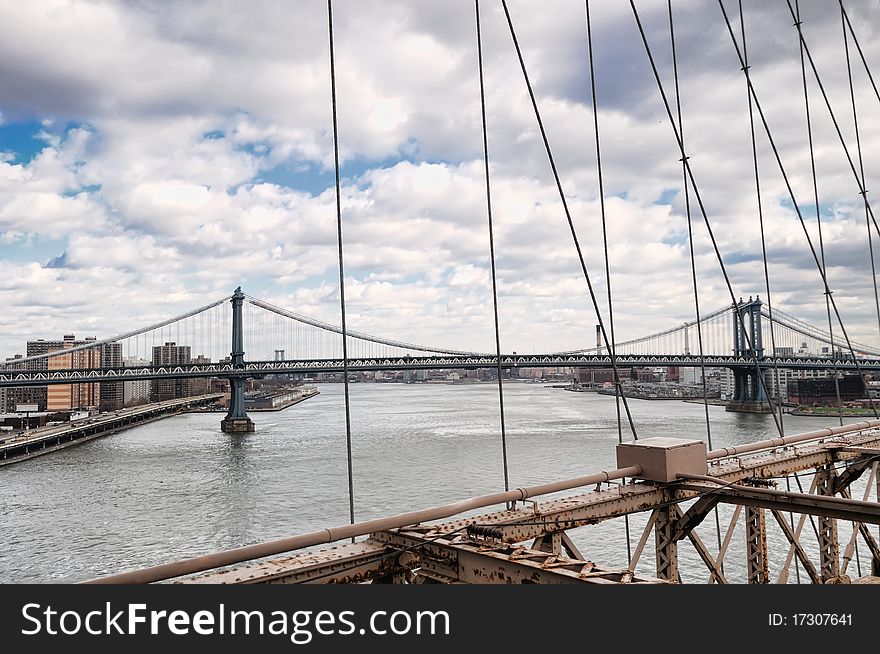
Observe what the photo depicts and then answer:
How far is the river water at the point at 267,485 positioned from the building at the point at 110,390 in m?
38.2

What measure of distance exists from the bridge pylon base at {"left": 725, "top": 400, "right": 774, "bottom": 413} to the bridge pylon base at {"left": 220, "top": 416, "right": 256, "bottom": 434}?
39.4 m

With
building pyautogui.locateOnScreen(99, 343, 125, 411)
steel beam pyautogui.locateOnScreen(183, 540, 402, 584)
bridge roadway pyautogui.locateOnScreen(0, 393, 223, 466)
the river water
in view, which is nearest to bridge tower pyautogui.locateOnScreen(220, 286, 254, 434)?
the river water

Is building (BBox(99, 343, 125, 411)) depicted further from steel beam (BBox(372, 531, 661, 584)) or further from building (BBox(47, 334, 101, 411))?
steel beam (BBox(372, 531, 661, 584))

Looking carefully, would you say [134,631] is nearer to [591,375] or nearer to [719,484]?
[719,484]

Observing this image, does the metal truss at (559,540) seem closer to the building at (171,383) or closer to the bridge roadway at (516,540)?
the bridge roadway at (516,540)

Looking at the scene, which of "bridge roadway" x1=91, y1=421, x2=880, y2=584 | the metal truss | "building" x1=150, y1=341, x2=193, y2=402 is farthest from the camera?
"building" x1=150, y1=341, x2=193, y2=402

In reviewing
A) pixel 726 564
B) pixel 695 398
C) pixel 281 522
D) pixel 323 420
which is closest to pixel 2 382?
pixel 323 420

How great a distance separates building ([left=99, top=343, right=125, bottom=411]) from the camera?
82369 mm

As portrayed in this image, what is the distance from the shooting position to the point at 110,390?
8788cm

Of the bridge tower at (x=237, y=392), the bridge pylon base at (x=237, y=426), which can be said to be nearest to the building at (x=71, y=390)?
the bridge tower at (x=237, y=392)

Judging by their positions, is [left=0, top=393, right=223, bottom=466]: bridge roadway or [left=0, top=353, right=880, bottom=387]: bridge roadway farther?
[left=0, top=353, right=880, bottom=387]: bridge roadway

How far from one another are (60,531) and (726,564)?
17.1m

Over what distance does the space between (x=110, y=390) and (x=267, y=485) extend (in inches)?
2873

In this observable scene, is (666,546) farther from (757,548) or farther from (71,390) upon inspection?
(71,390)
